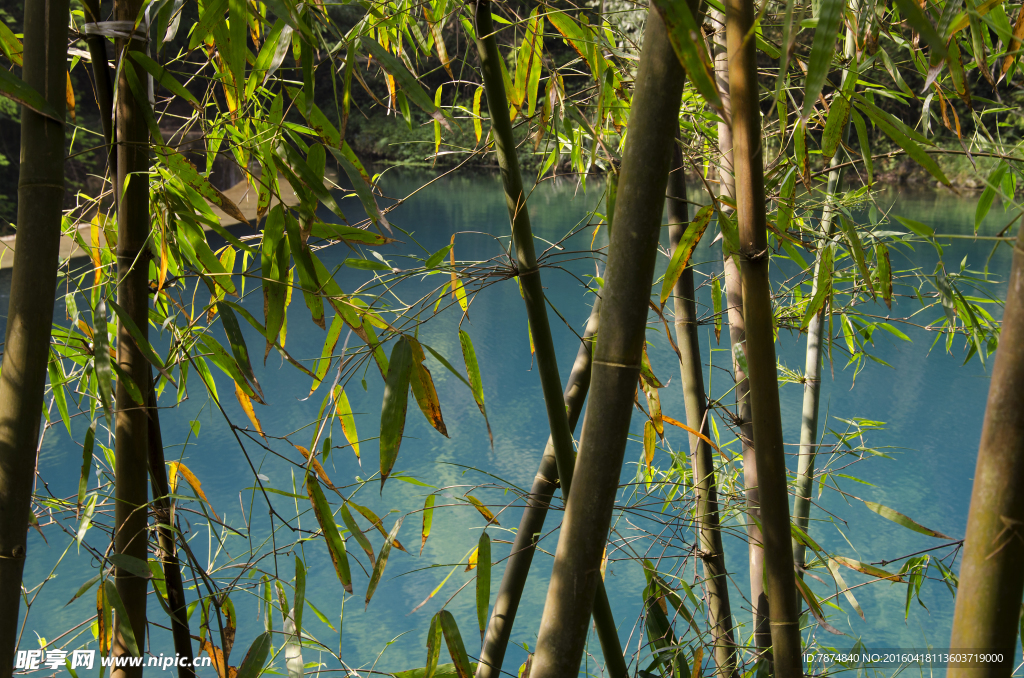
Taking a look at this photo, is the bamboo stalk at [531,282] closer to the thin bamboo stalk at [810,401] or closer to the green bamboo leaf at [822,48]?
the green bamboo leaf at [822,48]

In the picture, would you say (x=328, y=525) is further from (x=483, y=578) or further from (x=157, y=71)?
(x=157, y=71)

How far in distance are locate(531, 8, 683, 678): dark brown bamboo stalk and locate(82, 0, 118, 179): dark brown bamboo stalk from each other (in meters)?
0.28

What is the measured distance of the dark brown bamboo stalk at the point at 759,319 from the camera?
29 cm

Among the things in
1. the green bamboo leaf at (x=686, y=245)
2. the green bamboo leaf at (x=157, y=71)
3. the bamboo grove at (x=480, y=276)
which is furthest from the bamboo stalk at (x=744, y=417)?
the green bamboo leaf at (x=157, y=71)

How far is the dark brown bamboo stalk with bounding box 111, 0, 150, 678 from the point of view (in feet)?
1.23

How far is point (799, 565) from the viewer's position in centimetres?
68

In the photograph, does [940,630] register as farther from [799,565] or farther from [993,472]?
[993,472]

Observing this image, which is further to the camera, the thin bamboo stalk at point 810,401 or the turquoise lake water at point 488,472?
the turquoise lake water at point 488,472

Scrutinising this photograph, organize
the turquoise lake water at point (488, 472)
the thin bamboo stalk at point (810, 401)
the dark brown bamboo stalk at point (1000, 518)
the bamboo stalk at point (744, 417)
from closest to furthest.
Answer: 1. the dark brown bamboo stalk at point (1000, 518)
2. the bamboo stalk at point (744, 417)
3. the thin bamboo stalk at point (810, 401)
4. the turquoise lake water at point (488, 472)

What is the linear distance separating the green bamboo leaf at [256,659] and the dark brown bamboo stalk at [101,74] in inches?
11.2

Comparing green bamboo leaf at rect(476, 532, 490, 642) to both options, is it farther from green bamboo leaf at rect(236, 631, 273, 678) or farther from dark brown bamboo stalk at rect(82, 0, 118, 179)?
dark brown bamboo stalk at rect(82, 0, 118, 179)

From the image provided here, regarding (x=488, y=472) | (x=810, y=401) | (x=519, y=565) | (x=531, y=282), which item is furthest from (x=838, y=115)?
(x=488, y=472)

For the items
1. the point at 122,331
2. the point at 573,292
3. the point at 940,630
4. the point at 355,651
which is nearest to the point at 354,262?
the point at 122,331

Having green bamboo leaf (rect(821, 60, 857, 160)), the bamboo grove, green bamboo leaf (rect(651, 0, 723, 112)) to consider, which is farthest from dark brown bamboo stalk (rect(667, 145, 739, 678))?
green bamboo leaf (rect(651, 0, 723, 112))
